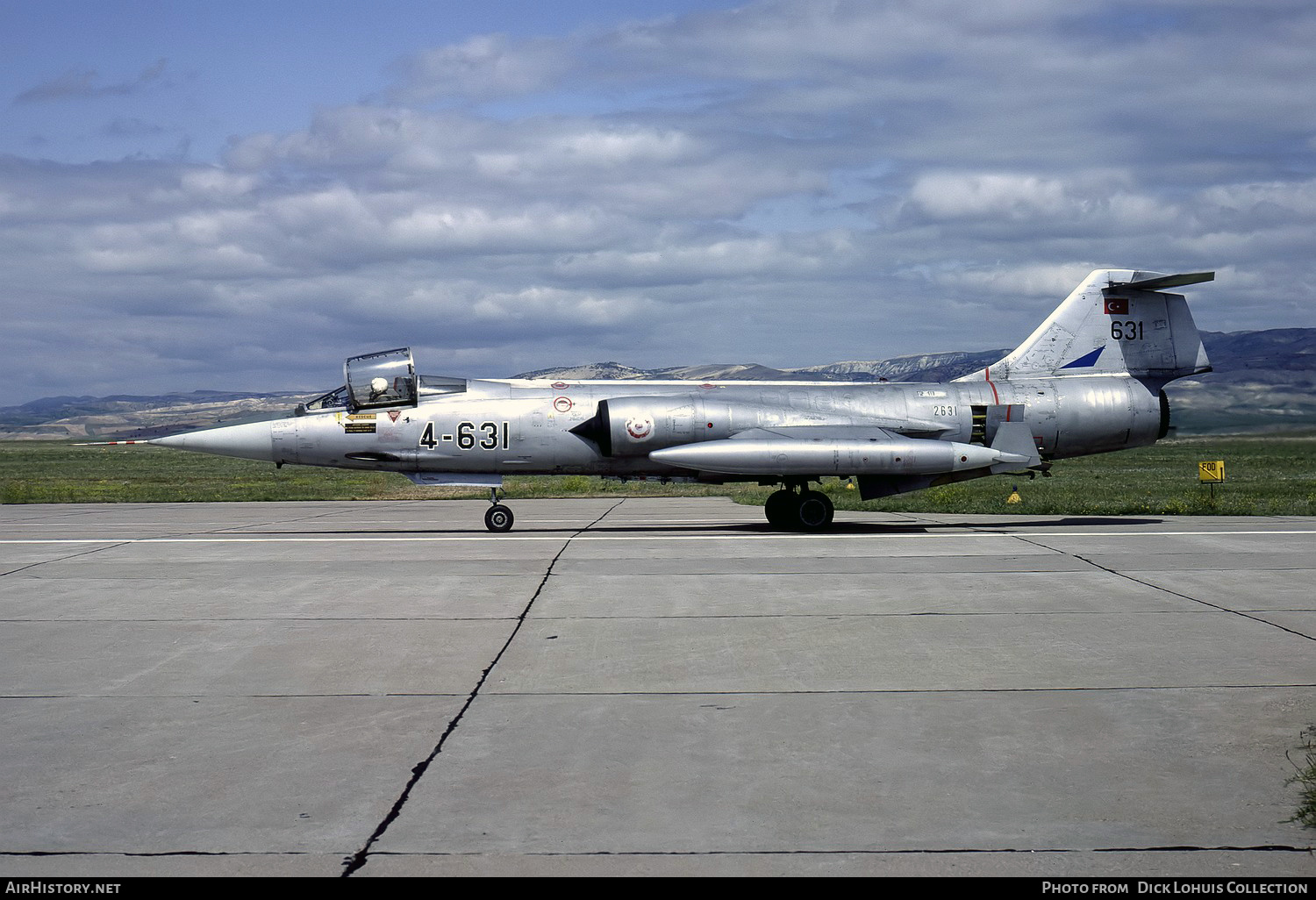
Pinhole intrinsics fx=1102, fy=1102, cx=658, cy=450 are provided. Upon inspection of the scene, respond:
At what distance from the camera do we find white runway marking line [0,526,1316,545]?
655 inches

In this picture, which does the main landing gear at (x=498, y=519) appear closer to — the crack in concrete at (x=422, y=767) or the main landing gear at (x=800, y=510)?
the main landing gear at (x=800, y=510)

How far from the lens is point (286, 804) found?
5176 mm

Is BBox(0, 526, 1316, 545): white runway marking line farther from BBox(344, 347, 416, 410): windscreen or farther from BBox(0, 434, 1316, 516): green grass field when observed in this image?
BBox(344, 347, 416, 410): windscreen

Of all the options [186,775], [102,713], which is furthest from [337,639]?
[186,775]

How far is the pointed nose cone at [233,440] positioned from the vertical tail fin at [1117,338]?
12476 mm

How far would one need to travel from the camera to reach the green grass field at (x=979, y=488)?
71.4 feet

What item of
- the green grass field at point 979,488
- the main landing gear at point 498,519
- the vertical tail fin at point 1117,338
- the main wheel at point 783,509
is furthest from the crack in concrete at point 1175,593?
the main landing gear at point 498,519

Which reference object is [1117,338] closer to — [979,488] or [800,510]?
[800,510]

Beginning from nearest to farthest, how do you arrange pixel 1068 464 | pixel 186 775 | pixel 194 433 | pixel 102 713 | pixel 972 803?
pixel 972 803, pixel 186 775, pixel 102 713, pixel 194 433, pixel 1068 464

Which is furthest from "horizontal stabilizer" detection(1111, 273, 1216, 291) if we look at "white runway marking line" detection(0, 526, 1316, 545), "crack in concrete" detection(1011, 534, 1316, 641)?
"crack in concrete" detection(1011, 534, 1316, 641)

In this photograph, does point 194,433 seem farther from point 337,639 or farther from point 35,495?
point 35,495

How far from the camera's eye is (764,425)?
60.8 ft

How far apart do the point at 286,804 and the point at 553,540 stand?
1149 cm

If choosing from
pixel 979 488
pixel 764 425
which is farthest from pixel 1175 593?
pixel 979 488
